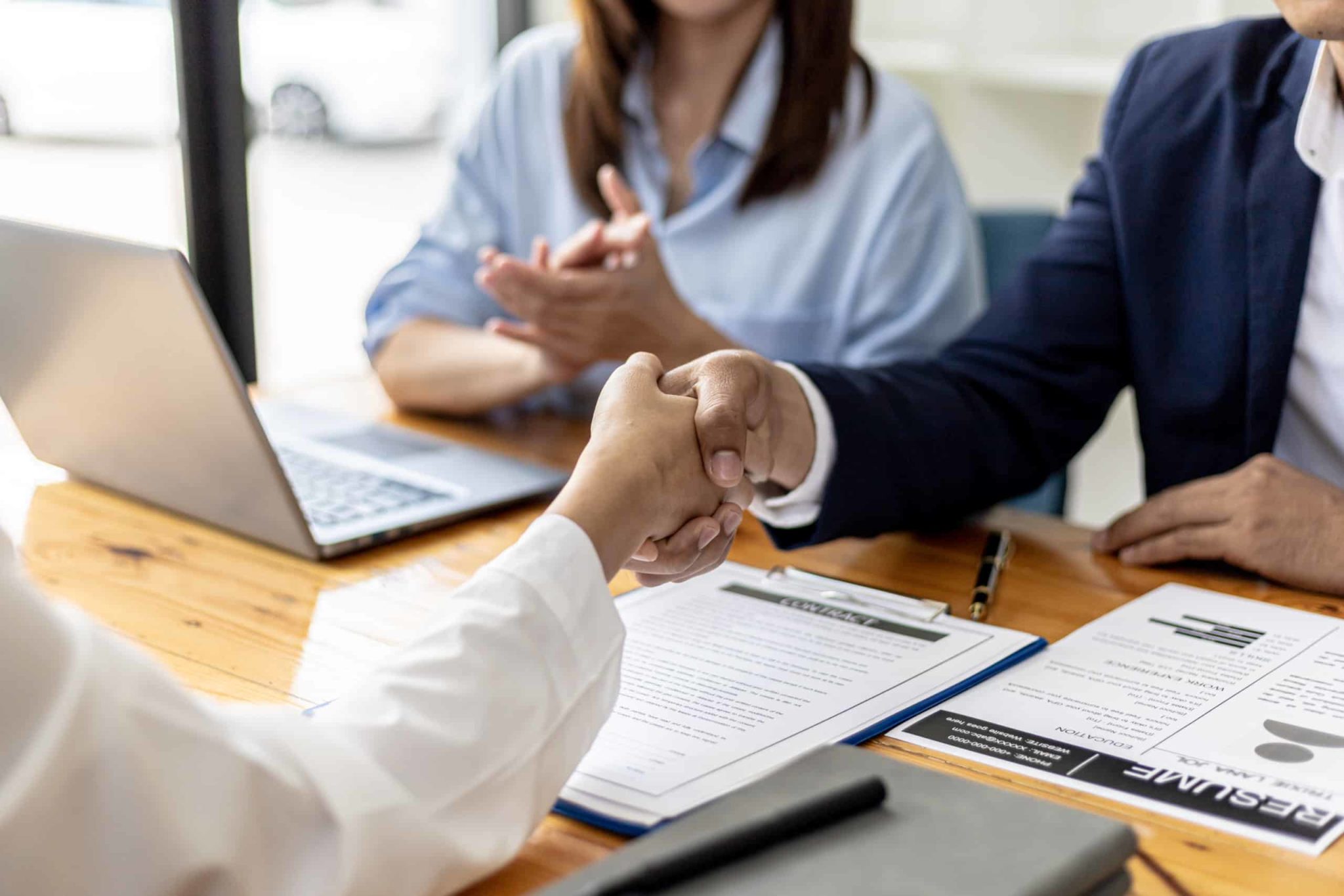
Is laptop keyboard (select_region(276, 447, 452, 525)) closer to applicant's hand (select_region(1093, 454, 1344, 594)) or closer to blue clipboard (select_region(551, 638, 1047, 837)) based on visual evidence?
blue clipboard (select_region(551, 638, 1047, 837))

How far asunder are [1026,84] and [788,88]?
855 mm

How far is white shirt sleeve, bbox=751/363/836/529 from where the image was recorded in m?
1.08

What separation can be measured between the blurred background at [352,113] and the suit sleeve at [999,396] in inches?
32.2

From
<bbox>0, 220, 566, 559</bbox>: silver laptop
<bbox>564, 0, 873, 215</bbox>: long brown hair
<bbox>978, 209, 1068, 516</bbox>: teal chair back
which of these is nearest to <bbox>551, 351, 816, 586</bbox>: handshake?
<bbox>0, 220, 566, 559</bbox>: silver laptop

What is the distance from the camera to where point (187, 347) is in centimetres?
Result: 97

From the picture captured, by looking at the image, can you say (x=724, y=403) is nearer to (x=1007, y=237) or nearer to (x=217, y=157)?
(x=1007, y=237)

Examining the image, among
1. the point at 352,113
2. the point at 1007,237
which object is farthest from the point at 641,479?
the point at 352,113

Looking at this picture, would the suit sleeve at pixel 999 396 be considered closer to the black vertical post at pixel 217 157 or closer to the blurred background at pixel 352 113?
the blurred background at pixel 352 113

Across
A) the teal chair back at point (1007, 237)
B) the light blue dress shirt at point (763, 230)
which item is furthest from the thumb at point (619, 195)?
the teal chair back at point (1007, 237)

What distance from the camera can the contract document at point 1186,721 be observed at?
2.23 feet

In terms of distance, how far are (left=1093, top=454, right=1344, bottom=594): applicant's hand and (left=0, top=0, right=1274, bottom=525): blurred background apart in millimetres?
1027

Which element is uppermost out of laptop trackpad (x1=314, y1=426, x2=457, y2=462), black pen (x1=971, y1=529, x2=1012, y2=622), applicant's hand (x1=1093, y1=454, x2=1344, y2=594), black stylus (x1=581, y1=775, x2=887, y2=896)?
black stylus (x1=581, y1=775, x2=887, y2=896)

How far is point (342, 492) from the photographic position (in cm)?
119

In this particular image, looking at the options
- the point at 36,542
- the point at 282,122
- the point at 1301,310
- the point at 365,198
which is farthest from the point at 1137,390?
the point at 365,198
